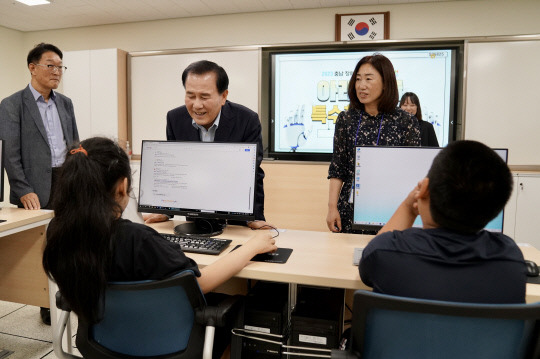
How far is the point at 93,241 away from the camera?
38.7 inches

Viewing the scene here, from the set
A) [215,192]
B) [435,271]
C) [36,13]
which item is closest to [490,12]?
[215,192]

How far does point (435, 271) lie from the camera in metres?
0.88

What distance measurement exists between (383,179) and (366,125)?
19.0 inches

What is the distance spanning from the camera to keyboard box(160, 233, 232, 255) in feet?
4.87

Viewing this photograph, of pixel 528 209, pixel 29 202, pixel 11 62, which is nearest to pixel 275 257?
pixel 29 202

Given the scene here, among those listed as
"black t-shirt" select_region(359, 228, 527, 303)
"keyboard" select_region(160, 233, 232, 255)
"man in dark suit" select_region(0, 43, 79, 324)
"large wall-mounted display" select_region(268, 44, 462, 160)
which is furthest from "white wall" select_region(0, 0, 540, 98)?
"black t-shirt" select_region(359, 228, 527, 303)

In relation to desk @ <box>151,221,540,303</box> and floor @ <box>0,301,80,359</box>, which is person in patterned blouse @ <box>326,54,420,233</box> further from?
floor @ <box>0,301,80,359</box>

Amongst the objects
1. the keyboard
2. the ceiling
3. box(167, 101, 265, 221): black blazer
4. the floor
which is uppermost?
the ceiling

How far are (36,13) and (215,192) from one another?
427cm

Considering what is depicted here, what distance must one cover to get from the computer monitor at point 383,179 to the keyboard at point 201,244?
539 millimetres

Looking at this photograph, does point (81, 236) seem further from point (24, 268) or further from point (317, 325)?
point (24, 268)

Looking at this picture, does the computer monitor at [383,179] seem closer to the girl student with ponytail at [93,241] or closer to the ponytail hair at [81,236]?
the girl student with ponytail at [93,241]

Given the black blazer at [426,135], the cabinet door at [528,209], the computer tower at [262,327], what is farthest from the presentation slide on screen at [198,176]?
the cabinet door at [528,209]

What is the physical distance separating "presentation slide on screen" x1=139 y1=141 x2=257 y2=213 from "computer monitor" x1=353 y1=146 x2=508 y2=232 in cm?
46
